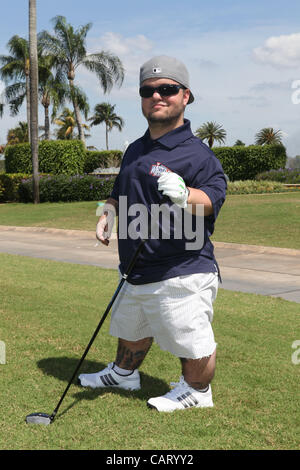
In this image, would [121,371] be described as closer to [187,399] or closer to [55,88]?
[187,399]

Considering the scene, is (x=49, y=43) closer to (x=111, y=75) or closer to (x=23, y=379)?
(x=111, y=75)

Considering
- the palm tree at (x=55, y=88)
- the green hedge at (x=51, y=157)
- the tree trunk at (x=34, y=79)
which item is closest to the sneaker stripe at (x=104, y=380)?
the tree trunk at (x=34, y=79)

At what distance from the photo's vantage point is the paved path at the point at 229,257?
25.8 ft

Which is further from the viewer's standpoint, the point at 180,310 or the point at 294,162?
the point at 294,162

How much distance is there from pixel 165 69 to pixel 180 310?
1.38 meters

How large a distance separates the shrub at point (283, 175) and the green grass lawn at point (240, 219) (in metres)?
8.97

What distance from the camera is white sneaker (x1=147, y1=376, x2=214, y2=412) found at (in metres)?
3.30

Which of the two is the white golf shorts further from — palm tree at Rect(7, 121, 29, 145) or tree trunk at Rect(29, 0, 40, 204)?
palm tree at Rect(7, 121, 29, 145)

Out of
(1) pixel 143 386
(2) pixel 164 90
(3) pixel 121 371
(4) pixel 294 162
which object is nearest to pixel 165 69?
(2) pixel 164 90

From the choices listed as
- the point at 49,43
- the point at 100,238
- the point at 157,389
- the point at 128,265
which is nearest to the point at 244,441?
the point at 157,389

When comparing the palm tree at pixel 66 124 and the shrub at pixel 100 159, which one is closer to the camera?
the shrub at pixel 100 159

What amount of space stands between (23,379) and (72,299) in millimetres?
2729

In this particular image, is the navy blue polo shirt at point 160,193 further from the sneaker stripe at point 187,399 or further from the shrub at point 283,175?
the shrub at point 283,175

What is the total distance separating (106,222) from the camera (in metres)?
3.49
